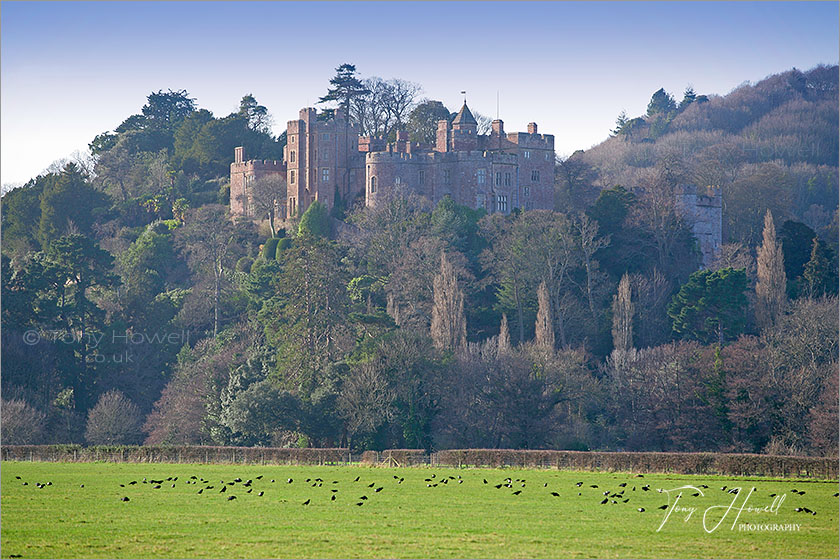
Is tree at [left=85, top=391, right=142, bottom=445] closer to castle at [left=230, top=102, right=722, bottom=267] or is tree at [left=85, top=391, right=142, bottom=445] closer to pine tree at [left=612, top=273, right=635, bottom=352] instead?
castle at [left=230, top=102, right=722, bottom=267]

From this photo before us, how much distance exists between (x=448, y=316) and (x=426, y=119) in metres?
39.3

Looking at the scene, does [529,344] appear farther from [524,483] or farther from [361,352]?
[524,483]

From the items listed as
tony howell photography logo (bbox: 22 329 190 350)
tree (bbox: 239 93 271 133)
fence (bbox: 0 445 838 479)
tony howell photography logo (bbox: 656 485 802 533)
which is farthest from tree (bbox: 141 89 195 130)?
tony howell photography logo (bbox: 656 485 802 533)

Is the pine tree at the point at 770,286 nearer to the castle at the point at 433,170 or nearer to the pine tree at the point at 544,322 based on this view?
the castle at the point at 433,170

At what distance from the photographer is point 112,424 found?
74.0m

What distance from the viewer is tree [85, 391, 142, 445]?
2889 inches

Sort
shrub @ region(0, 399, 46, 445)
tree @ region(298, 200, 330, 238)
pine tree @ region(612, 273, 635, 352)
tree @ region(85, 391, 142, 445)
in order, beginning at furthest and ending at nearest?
tree @ region(298, 200, 330, 238)
pine tree @ region(612, 273, 635, 352)
tree @ region(85, 391, 142, 445)
shrub @ region(0, 399, 46, 445)

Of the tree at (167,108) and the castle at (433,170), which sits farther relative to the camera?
the tree at (167,108)

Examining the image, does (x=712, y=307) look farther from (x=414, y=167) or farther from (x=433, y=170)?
(x=414, y=167)

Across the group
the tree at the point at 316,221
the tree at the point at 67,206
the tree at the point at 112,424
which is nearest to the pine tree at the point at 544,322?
the tree at the point at 316,221

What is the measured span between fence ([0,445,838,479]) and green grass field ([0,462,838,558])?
2937 mm

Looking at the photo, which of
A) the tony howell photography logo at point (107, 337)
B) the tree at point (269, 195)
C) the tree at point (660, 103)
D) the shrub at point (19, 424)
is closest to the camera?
the shrub at point (19, 424)

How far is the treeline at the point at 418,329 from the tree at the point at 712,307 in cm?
13

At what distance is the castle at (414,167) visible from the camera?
3684 inches
